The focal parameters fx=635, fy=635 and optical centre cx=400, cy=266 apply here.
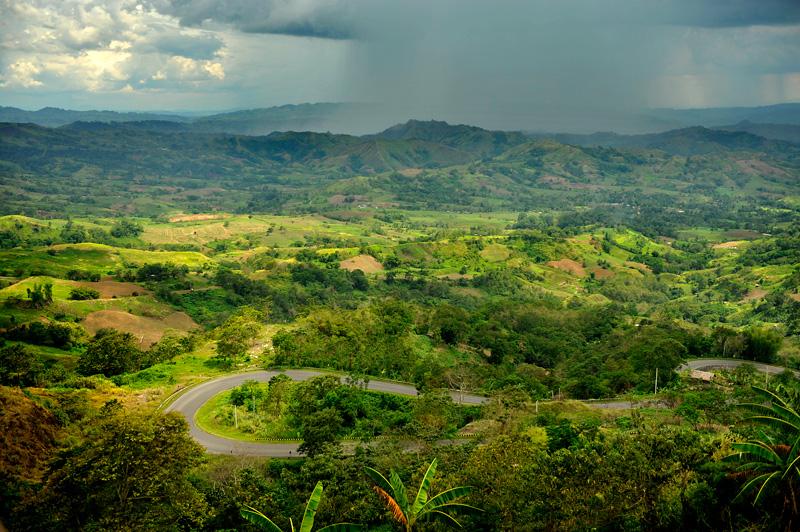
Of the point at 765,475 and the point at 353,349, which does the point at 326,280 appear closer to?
the point at 353,349

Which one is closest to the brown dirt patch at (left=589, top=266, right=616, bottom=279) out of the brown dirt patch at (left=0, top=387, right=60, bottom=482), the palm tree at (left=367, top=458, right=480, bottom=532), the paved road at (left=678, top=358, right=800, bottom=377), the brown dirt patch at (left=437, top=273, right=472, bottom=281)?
the brown dirt patch at (left=437, top=273, right=472, bottom=281)

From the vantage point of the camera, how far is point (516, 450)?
2578 cm

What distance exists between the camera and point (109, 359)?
2211 inches

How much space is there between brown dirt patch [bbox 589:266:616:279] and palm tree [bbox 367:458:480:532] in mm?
127765

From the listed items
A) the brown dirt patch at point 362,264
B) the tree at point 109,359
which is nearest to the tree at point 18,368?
the tree at point 109,359

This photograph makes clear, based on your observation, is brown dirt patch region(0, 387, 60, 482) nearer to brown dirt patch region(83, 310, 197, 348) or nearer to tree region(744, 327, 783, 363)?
brown dirt patch region(83, 310, 197, 348)

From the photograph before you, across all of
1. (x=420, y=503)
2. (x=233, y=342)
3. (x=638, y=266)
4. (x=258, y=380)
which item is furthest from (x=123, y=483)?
(x=638, y=266)

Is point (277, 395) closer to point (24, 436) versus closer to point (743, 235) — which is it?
point (24, 436)

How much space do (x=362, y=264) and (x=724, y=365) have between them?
88.9 metres

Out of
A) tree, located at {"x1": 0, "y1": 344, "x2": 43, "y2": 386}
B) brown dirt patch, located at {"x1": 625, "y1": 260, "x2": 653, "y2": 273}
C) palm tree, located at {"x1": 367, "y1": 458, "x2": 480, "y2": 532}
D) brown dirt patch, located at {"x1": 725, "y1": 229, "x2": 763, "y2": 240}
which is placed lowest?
brown dirt patch, located at {"x1": 625, "y1": 260, "x2": 653, "y2": 273}

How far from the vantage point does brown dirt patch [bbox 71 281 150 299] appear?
3860 inches

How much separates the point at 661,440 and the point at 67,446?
77.4 ft

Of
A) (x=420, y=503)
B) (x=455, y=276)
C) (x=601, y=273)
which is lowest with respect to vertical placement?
(x=455, y=276)

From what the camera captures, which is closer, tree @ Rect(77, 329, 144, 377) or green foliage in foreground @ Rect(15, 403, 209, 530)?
green foliage in foreground @ Rect(15, 403, 209, 530)
